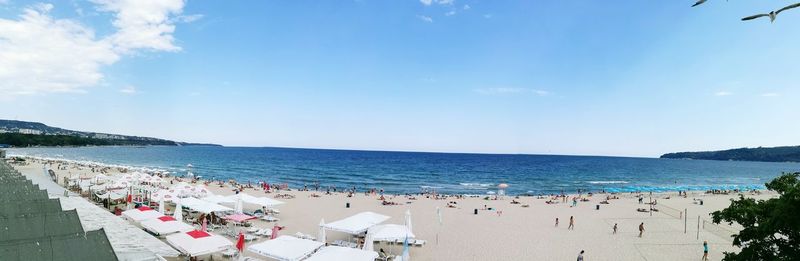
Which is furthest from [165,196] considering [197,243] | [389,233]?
[389,233]

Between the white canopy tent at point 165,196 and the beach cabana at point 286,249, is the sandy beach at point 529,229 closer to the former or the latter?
the beach cabana at point 286,249

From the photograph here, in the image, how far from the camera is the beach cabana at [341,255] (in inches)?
476

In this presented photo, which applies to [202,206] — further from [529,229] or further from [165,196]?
[529,229]

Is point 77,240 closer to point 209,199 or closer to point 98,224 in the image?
point 98,224

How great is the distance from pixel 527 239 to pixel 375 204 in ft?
50.8

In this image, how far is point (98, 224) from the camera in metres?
13.2

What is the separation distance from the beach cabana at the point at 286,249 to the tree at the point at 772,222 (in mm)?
10715

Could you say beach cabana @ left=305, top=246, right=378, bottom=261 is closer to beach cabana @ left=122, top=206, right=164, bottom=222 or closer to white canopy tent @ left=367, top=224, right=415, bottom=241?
white canopy tent @ left=367, top=224, right=415, bottom=241

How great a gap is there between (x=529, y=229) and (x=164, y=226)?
732 inches

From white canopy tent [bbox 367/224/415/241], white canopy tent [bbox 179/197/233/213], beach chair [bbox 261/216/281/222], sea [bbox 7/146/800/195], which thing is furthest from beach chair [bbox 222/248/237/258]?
sea [bbox 7/146/800/195]

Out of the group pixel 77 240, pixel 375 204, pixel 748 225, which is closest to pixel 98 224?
pixel 77 240

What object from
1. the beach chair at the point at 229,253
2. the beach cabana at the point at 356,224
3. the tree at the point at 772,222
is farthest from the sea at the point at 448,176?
the tree at the point at 772,222

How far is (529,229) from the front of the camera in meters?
24.1

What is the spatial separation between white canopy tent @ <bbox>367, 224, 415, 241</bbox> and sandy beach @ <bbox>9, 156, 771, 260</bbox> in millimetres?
1547
